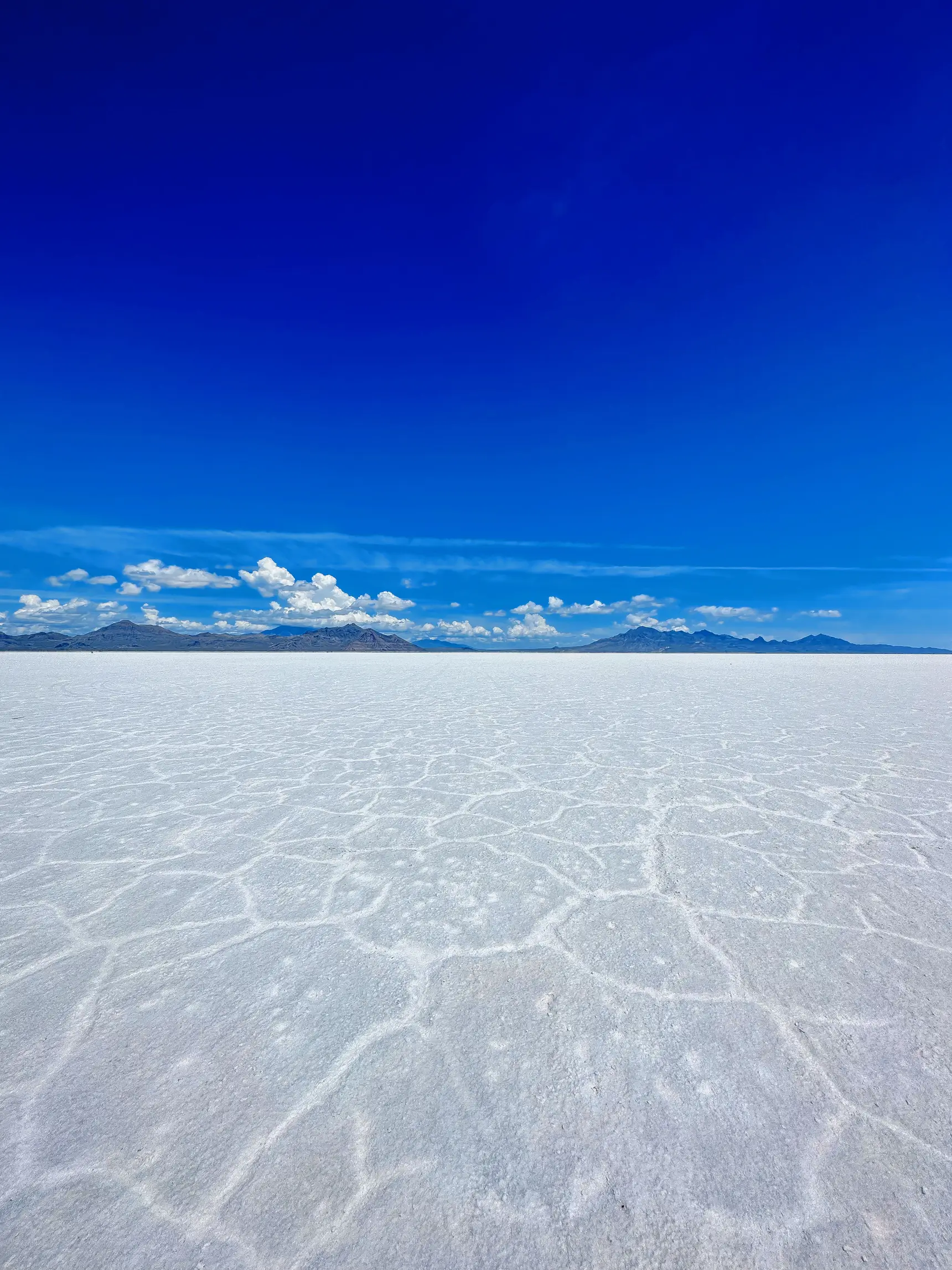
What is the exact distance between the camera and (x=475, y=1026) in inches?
68.5

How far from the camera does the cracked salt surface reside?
1169 mm

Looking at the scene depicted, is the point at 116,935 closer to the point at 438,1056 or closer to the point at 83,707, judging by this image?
the point at 438,1056

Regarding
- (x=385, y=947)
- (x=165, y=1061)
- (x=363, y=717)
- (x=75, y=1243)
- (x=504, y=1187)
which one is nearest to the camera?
(x=75, y=1243)

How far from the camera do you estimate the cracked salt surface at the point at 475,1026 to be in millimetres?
1169

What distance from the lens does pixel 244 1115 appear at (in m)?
1.42

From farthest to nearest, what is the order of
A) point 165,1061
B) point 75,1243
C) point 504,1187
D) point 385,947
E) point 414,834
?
point 414,834 < point 385,947 < point 165,1061 < point 504,1187 < point 75,1243

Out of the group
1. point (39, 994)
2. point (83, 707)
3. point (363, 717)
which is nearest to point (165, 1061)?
point (39, 994)

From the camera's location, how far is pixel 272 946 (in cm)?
218

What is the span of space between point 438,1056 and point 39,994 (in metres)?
1.38

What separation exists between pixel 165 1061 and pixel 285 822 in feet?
6.32

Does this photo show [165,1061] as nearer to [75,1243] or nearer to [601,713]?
[75,1243]

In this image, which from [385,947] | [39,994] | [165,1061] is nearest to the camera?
[165,1061]

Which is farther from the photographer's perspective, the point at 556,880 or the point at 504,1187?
the point at 556,880

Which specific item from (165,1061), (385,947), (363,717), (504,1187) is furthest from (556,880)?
(363,717)
